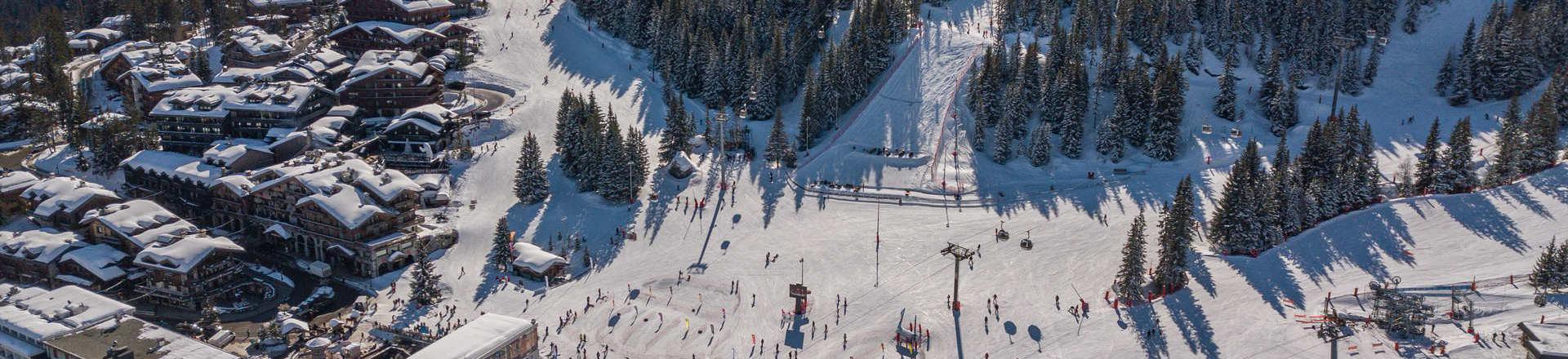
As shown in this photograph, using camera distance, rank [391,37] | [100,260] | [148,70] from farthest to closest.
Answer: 1. [391,37]
2. [148,70]
3. [100,260]

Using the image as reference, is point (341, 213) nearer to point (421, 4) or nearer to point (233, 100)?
point (233, 100)

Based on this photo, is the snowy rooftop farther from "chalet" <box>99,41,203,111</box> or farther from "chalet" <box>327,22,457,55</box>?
"chalet" <box>327,22,457,55</box>

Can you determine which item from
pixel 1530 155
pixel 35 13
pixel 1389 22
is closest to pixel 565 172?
pixel 1530 155

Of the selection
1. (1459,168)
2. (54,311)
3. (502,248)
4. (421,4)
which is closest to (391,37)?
(421,4)

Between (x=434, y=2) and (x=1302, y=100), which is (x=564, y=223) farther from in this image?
(x=1302, y=100)

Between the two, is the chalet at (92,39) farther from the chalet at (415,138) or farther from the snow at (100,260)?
the snow at (100,260)

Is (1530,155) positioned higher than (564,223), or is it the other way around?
(1530,155)

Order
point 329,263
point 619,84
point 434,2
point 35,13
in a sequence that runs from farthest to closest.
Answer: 1. point 35,13
2. point 434,2
3. point 619,84
4. point 329,263
